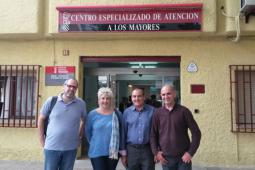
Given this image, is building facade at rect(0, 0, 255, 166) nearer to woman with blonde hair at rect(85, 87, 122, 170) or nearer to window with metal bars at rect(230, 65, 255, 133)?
window with metal bars at rect(230, 65, 255, 133)

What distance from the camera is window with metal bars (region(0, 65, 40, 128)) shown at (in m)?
8.24

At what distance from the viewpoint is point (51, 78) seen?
8.12m

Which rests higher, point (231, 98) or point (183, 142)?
point (231, 98)

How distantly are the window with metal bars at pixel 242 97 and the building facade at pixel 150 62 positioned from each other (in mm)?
21

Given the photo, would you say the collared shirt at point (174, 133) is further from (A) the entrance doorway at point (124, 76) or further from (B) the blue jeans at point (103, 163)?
(A) the entrance doorway at point (124, 76)

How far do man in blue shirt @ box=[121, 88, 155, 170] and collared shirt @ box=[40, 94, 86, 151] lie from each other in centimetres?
69

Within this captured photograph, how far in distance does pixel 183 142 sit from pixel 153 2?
412cm

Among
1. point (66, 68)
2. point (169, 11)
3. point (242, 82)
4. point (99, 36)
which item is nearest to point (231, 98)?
point (242, 82)

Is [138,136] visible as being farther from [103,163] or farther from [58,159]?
[58,159]

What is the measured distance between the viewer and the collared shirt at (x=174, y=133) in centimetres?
423

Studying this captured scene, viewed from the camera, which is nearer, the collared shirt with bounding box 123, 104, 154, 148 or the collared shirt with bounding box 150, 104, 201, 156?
the collared shirt with bounding box 150, 104, 201, 156

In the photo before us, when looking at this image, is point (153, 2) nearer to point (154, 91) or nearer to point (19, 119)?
point (154, 91)

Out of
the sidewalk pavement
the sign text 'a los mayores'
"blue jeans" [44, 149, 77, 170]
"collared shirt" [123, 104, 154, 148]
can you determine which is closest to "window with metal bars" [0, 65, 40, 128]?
the sidewalk pavement

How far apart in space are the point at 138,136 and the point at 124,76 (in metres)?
4.46
